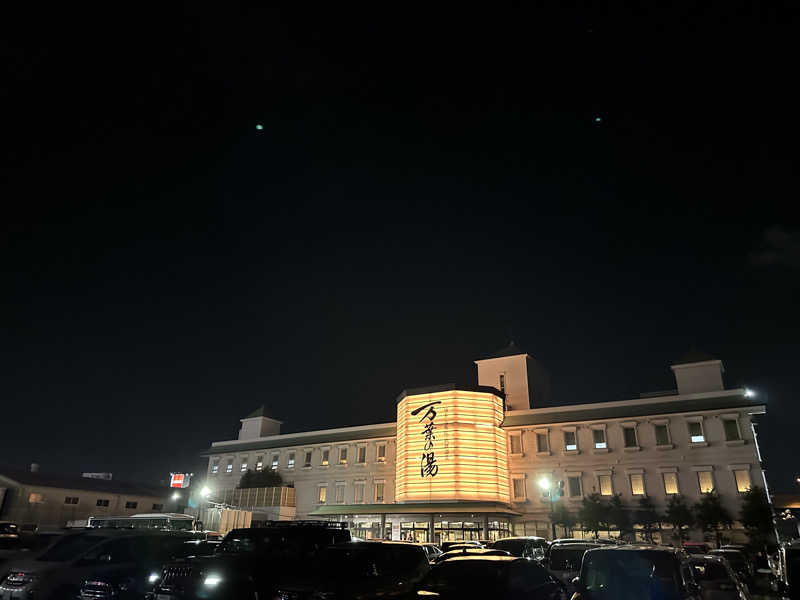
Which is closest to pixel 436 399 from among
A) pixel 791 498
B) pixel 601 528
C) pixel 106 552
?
pixel 601 528

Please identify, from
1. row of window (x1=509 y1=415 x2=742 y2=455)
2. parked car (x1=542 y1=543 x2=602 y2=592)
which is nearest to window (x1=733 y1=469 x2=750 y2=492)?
row of window (x1=509 y1=415 x2=742 y2=455)

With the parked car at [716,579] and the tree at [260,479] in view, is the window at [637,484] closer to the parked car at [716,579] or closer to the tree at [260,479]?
the parked car at [716,579]

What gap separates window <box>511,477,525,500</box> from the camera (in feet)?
151

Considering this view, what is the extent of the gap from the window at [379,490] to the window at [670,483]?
2608cm

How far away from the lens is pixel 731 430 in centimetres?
4044

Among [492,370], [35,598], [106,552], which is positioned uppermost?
[492,370]

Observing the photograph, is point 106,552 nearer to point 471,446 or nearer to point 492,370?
point 471,446

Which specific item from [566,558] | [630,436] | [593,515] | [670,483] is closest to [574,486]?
[593,515]

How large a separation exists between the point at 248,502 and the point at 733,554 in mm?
48525

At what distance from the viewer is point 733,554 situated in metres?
23.7

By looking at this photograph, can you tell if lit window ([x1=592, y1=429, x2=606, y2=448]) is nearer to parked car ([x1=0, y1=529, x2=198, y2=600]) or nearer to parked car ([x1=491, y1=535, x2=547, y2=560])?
parked car ([x1=491, y1=535, x2=547, y2=560])

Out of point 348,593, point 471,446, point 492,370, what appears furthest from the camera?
point 492,370

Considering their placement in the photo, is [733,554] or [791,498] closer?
[733,554]

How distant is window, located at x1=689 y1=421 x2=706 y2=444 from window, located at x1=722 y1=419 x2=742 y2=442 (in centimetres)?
159
